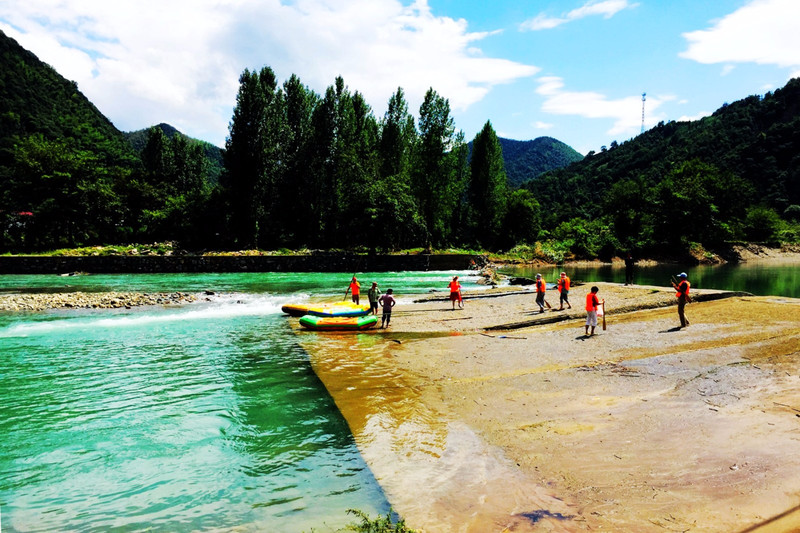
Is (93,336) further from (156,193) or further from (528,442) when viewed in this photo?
(156,193)

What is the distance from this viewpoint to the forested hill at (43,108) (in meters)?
84.2

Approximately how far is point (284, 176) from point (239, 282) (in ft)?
80.2

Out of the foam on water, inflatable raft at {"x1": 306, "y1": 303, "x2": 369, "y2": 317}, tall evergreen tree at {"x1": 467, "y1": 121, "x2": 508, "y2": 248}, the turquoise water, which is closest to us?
the turquoise water

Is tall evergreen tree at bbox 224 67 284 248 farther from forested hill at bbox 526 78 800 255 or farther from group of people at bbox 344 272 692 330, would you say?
forested hill at bbox 526 78 800 255

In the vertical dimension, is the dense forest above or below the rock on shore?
above

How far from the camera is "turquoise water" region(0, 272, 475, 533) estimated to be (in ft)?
21.0

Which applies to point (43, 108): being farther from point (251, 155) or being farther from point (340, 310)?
point (340, 310)

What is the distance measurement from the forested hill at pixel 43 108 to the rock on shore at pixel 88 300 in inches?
2382

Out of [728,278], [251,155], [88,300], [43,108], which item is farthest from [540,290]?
[43,108]

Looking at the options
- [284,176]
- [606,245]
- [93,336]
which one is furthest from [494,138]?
[93,336]

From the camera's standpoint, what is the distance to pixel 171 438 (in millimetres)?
8930

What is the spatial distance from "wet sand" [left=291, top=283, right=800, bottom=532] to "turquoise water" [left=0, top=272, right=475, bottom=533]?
33.9 inches

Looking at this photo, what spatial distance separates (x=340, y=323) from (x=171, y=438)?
33.3 ft

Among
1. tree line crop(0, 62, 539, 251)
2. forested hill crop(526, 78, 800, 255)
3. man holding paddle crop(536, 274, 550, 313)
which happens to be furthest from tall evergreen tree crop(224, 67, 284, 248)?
forested hill crop(526, 78, 800, 255)
